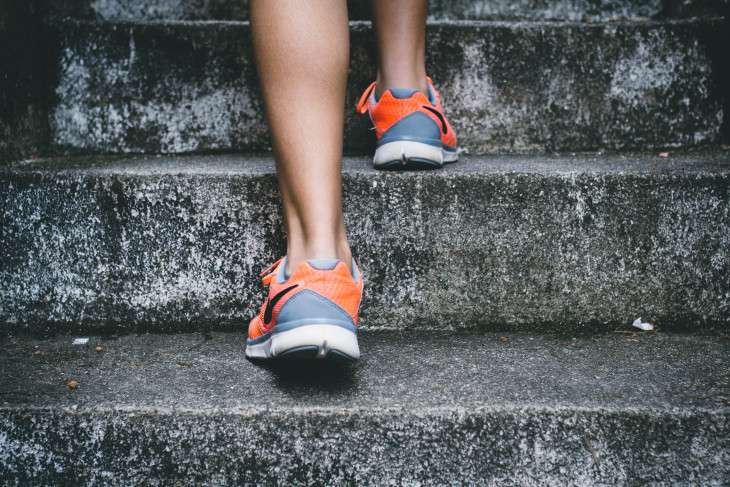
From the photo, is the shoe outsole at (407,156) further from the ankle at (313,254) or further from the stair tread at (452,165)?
the ankle at (313,254)

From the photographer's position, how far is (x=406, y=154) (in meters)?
1.04

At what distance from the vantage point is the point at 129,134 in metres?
1.28

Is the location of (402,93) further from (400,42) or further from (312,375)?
(312,375)

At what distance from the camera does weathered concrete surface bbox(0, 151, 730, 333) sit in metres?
1.00

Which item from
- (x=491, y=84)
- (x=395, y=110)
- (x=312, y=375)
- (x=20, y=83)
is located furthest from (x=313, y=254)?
(x=20, y=83)

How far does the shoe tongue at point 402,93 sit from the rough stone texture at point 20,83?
0.90 meters

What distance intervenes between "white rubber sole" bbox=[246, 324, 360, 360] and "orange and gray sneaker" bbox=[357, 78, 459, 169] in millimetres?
441

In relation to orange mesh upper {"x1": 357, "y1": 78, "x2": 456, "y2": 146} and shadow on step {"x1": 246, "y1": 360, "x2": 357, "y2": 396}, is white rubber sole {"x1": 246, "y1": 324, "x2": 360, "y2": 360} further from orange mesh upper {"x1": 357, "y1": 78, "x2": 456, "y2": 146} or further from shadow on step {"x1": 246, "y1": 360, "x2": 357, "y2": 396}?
orange mesh upper {"x1": 357, "y1": 78, "x2": 456, "y2": 146}

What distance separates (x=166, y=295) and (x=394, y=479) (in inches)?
23.4

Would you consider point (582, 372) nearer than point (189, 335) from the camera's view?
Yes

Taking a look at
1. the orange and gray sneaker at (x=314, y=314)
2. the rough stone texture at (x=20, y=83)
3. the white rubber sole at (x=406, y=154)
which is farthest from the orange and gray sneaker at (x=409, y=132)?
the rough stone texture at (x=20, y=83)

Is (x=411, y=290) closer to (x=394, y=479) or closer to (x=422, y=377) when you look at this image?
(x=422, y=377)

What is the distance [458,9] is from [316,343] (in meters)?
1.49

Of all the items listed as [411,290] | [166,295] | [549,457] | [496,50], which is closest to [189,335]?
[166,295]
